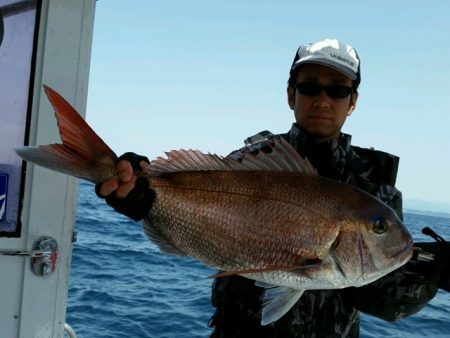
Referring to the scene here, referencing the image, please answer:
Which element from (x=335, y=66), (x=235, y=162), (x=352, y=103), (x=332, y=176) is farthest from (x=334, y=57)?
(x=235, y=162)

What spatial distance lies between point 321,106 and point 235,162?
0.82 metres

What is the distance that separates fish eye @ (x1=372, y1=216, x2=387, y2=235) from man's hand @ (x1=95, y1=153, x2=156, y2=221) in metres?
0.95

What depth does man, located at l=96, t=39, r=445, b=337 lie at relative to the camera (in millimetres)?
2617

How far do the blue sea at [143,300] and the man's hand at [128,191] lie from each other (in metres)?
5.04

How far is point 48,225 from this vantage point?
312 centimetres

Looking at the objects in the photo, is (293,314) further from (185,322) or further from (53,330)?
(185,322)

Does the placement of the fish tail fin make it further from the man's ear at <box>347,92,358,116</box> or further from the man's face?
the man's ear at <box>347,92,358,116</box>

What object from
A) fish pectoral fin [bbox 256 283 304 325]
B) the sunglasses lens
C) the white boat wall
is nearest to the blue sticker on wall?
→ the white boat wall

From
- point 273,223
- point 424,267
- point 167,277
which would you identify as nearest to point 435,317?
point 167,277

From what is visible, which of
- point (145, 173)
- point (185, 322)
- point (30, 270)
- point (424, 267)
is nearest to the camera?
point (145, 173)

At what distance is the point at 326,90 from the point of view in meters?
2.86

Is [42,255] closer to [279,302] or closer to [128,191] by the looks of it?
[128,191]

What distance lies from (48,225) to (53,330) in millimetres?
673

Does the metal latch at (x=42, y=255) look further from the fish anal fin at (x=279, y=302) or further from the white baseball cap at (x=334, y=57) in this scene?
the white baseball cap at (x=334, y=57)
